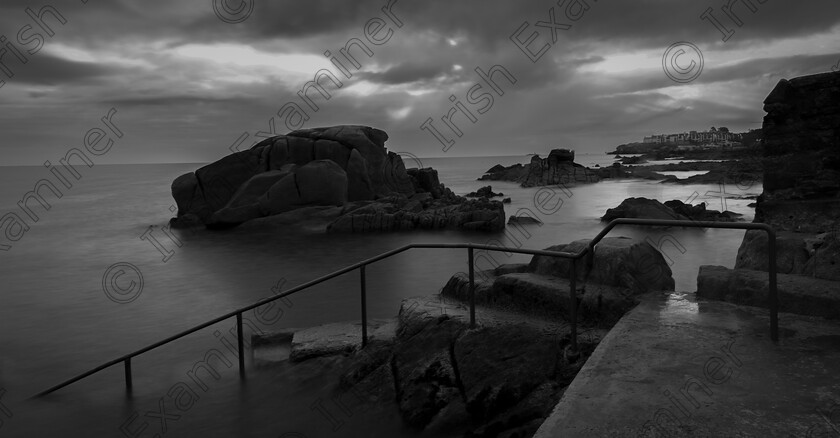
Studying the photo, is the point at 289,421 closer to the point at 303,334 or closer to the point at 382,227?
the point at 303,334

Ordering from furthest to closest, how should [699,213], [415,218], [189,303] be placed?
[415,218] → [699,213] → [189,303]

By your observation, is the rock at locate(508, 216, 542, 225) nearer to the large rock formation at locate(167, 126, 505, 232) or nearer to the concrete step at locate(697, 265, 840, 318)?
the large rock formation at locate(167, 126, 505, 232)

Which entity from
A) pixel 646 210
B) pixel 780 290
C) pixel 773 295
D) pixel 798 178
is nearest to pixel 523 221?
pixel 646 210

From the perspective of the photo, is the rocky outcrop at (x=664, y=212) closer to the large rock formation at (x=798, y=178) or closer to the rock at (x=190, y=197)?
the large rock formation at (x=798, y=178)

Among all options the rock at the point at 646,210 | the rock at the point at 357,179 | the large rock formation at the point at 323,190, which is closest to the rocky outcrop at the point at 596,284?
the rock at the point at 646,210

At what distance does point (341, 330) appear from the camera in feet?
26.9

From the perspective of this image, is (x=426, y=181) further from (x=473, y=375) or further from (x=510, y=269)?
(x=473, y=375)

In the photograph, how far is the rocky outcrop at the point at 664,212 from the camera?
81.3ft

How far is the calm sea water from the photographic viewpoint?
7.35m

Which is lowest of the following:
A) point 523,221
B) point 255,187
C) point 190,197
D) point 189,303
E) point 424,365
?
point 189,303

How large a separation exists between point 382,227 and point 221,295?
11503 millimetres

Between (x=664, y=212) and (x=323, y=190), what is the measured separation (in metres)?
17.8

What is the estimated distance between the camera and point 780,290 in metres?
4.71

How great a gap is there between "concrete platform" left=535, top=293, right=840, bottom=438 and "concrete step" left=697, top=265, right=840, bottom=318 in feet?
0.44
